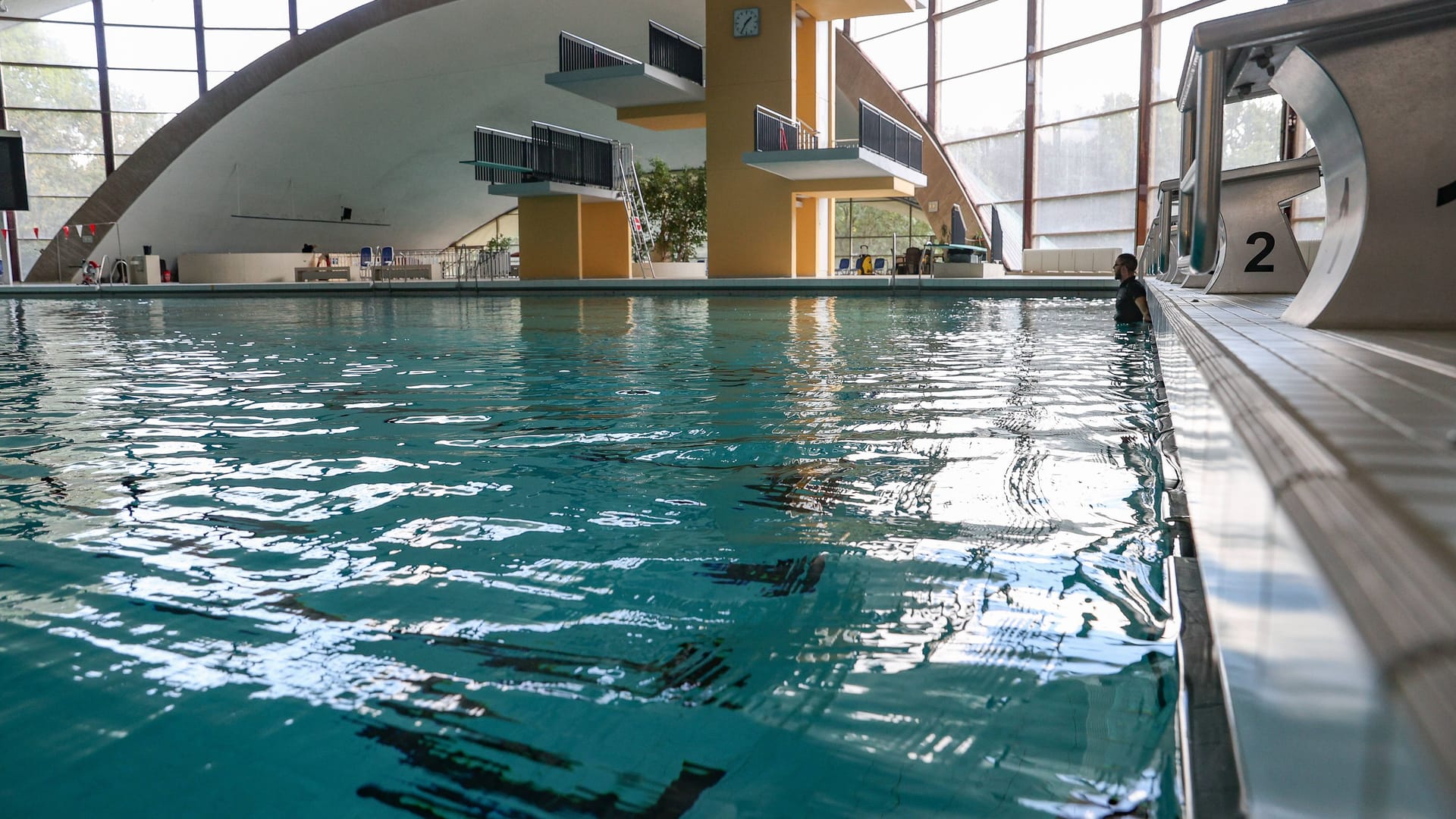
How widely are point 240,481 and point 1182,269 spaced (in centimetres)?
771

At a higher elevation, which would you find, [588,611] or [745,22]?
[745,22]

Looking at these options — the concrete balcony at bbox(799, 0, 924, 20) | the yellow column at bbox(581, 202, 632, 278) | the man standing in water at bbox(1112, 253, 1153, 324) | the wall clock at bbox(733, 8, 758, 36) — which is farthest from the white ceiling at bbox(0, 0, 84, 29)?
the man standing in water at bbox(1112, 253, 1153, 324)

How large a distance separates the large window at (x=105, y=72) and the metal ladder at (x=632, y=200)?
15901mm

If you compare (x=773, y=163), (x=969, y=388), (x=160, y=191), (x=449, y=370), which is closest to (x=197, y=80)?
(x=160, y=191)

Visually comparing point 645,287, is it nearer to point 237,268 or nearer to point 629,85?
point 629,85

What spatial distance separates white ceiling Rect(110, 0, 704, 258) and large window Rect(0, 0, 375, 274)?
322 centimetres

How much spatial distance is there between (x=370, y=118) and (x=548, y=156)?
15201 millimetres

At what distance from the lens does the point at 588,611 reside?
6.74 ft

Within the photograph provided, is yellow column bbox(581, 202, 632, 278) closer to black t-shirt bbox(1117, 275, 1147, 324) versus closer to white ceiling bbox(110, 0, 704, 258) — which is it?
white ceiling bbox(110, 0, 704, 258)

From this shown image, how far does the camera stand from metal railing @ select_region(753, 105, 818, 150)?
18328 mm

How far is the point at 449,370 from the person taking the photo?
21.8ft

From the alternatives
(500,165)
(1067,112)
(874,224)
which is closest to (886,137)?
(500,165)

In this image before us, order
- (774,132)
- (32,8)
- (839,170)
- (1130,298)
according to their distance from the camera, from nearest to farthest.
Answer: (1130,298) < (774,132) < (839,170) < (32,8)

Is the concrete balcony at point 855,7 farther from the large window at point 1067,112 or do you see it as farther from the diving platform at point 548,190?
the large window at point 1067,112
